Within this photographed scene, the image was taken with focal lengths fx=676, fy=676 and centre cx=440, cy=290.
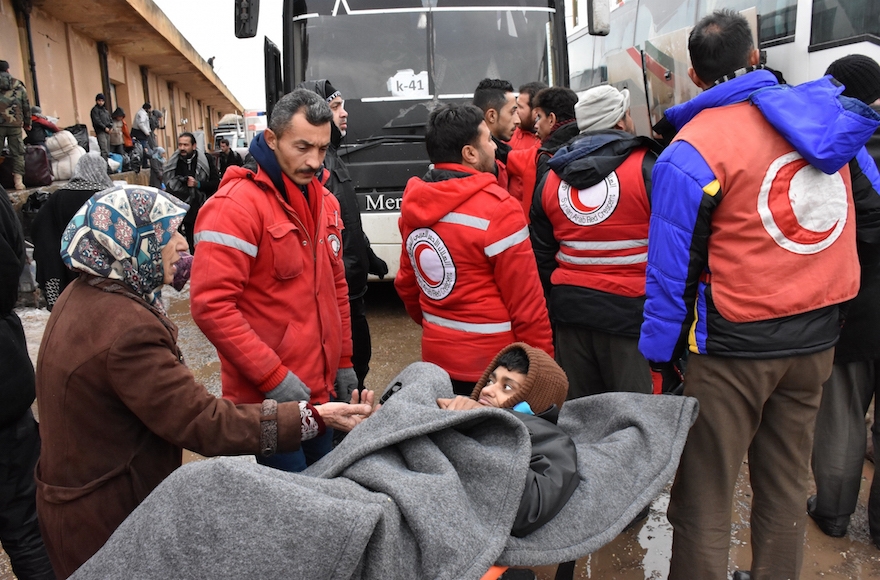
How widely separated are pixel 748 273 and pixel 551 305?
119 centimetres

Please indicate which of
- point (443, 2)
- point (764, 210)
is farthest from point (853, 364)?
point (443, 2)

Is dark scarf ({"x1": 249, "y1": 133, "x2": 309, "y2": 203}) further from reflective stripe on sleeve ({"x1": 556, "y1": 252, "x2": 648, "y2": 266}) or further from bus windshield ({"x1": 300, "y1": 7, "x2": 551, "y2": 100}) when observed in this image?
bus windshield ({"x1": 300, "y1": 7, "x2": 551, "y2": 100})

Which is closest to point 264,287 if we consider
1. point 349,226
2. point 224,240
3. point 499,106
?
point 224,240

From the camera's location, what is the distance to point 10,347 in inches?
100

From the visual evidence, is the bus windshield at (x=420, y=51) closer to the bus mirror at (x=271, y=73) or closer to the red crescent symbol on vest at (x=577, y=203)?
the bus mirror at (x=271, y=73)

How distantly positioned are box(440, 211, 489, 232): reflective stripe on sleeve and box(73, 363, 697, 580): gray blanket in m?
0.87

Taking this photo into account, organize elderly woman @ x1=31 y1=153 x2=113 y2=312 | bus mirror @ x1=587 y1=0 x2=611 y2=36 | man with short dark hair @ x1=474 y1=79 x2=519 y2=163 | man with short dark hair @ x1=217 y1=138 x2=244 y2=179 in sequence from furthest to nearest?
1. man with short dark hair @ x1=217 y1=138 x2=244 y2=179
2. bus mirror @ x1=587 y1=0 x2=611 y2=36
3. man with short dark hair @ x1=474 y1=79 x2=519 y2=163
4. elderly woman @ x1=31 y1=153 x2=113 y2=312

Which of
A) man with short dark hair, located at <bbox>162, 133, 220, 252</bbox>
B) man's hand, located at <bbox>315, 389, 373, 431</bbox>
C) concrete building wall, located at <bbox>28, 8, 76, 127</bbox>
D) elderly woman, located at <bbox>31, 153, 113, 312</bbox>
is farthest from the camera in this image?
concrete building wall, located at <bbox>28, 8, 76, 127</bbox>

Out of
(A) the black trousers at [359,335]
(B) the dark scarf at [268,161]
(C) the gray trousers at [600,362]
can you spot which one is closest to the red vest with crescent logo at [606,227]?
(C) the gray trousers at [600,362]

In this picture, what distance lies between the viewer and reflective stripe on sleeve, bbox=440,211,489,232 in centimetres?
275

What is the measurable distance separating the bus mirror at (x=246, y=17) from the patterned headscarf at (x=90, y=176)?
241cm

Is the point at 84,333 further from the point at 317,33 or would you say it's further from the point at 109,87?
the point at 109,87

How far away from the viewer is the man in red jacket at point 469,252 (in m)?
2.76

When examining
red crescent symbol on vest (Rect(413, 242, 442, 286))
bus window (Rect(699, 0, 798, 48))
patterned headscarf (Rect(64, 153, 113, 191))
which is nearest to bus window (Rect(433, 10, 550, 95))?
bus window (Rect(699, 0, 798, 48))
